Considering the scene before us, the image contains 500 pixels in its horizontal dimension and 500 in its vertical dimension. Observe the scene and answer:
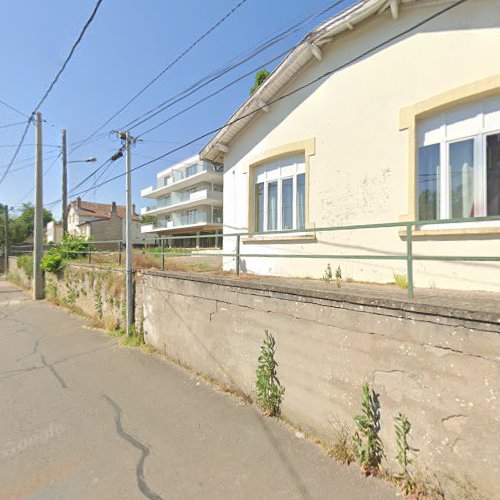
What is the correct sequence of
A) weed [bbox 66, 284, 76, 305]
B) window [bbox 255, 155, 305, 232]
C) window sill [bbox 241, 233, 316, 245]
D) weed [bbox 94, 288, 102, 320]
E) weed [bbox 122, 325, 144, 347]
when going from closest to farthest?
window sill [bbox 241, 233, 316, 245], weed [bbox 122, 325, 144, 347], window [bbox 255, 155, 305, 232], weed [bbox 94, 288, 102, 320], weed [bbox 66, 284, 76, 305]

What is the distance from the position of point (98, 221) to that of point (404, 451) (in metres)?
46.8

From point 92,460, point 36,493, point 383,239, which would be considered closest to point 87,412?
point 92,460

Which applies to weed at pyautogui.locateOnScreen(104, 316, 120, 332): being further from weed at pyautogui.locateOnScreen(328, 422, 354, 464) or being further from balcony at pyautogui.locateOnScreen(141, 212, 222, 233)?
balcony at pyautogui.locateOnScreen(141, 212, 222, 233)

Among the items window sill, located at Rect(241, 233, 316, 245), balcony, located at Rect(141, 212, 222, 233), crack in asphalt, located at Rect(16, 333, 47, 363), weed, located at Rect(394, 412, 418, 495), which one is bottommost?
crack in asphalt, located at Rect(16, 333, 47, 363)

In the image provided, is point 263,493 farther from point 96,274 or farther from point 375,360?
point 96,274

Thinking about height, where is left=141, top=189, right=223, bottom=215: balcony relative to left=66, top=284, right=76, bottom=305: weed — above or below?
above

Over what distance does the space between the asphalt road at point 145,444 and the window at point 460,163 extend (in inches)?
161

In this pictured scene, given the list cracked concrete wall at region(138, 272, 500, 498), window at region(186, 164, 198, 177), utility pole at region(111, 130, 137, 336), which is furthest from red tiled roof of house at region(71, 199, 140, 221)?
cracked concrete wall at region(138, 272, 500, 498)

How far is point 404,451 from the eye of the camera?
2.67 m

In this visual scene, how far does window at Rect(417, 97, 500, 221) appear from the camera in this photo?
14.8 ft

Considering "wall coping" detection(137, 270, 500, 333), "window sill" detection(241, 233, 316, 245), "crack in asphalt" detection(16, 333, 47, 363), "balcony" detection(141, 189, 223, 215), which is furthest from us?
"balcony" detection(141, 189, 223, 215)

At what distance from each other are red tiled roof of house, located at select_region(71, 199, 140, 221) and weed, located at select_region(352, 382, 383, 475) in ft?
158

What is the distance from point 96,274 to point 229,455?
25.4 feet

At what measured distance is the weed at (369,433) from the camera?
9.36 feet
